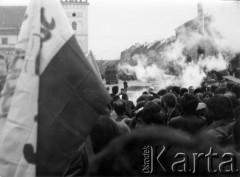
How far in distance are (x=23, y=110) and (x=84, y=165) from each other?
73 cm

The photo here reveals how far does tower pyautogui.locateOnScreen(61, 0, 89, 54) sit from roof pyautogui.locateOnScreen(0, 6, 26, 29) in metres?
16.1

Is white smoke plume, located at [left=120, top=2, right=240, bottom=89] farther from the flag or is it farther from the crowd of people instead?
the flag

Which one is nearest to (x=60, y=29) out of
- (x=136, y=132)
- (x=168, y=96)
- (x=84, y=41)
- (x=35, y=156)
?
(x=35, y=156)

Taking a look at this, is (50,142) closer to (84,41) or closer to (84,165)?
(84,165)

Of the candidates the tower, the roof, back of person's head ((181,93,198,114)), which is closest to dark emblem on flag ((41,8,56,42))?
back of person's head ((181,93,198,114))

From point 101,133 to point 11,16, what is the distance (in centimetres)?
7383

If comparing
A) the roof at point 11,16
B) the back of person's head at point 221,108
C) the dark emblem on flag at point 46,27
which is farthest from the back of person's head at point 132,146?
the roof at point 11,16

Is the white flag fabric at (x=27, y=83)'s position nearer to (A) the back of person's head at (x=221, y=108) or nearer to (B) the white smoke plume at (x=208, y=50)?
(A) the back of person's head at (x=221, y=108)

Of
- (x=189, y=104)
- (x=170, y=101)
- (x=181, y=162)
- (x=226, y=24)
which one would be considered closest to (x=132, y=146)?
(x=181, y=162)

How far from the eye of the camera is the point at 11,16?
75000mm

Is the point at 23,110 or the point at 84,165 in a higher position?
the point at 23,110

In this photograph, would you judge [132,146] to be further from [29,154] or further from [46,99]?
[46,99]

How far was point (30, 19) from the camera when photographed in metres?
3.08

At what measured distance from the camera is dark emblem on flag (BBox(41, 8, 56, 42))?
3.06m
